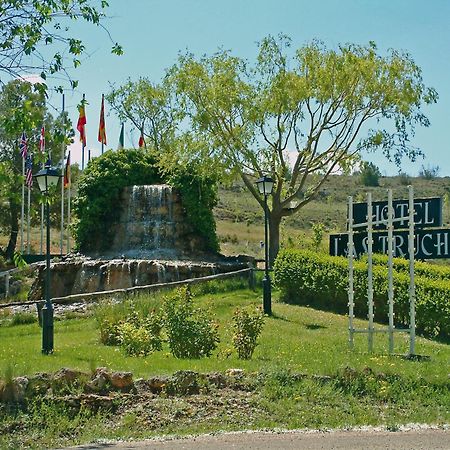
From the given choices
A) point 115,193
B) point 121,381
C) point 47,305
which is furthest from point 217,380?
point 115,193

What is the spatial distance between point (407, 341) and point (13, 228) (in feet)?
126

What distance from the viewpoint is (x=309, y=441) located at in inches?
369

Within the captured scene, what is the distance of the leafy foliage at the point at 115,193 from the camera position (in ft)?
114

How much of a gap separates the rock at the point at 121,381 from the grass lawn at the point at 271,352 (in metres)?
0.62

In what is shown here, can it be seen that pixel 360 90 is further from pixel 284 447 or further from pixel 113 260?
pixel 284 447

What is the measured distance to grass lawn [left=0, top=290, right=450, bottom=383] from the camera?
480 inches

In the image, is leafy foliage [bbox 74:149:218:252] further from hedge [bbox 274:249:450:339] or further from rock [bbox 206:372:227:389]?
rock [bbox 206:372:227:389]

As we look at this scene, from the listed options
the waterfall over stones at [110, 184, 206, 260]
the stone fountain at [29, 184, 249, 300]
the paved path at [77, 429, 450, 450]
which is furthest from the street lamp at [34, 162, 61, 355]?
the waterfall over stones at [110, 184, 206, 260]

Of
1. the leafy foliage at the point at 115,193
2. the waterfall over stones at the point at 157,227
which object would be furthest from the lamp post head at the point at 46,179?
the leafy foliage at the point at 115,193

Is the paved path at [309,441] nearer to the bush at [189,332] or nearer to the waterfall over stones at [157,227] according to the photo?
the bush at [189,332]

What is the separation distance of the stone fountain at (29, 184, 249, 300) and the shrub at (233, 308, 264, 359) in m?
16.0

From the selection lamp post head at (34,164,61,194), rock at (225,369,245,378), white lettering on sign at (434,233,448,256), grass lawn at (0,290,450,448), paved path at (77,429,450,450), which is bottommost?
paved path at (77,429,450,450)

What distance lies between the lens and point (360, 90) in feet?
108

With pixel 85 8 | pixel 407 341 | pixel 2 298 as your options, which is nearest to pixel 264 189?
pixel 407 341
